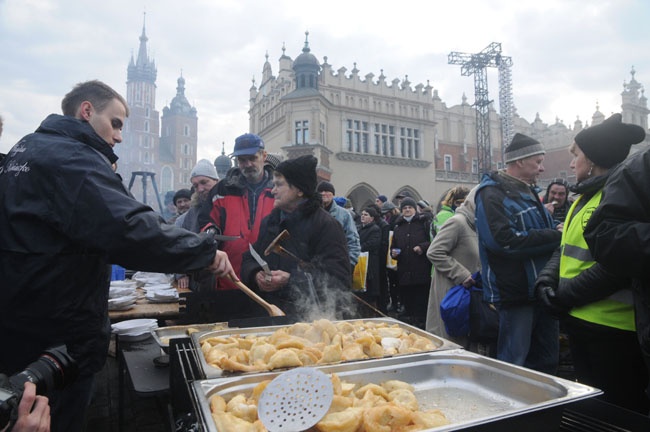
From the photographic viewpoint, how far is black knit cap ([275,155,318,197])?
310 centimetres

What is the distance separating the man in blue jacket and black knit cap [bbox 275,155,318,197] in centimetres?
140

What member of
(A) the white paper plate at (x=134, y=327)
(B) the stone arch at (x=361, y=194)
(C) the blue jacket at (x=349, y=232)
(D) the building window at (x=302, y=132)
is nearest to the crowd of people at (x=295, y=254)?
(A) the white paper plate at (x=134, y=327)

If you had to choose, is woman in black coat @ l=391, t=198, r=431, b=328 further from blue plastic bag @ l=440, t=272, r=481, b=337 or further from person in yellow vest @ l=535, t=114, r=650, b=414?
person in yellow vest @ l=535, t=114, r=650, b=414

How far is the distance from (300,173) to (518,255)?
70.1 inches

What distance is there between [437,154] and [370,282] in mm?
36839

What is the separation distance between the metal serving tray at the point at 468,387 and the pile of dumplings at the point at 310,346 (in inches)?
3.6

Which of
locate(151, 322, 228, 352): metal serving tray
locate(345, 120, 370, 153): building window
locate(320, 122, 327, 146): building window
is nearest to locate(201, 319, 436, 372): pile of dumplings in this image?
locate(151, 322, 228, 352): metal serving tray

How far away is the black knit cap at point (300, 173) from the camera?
3.10 metres

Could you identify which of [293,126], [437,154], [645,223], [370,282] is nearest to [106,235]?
[645,223]

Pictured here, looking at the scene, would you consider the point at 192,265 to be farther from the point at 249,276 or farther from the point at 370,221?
the point at 370,221

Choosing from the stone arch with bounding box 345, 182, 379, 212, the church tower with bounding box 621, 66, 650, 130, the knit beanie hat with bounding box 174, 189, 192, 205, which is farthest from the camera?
the church tower with bounding box 621, 66, 650, 130

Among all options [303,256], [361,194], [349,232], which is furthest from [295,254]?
[361,194]

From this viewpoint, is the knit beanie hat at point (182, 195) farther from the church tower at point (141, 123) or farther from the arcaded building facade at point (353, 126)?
the church tower at point (141, 123)

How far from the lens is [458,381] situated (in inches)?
66.4
